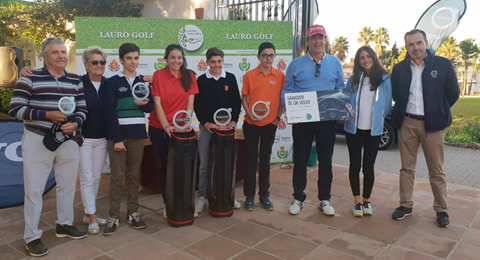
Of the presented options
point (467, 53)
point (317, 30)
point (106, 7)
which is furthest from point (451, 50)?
point (317, 30)

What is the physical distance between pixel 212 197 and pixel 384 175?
324 centimetres

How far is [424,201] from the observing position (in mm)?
4453

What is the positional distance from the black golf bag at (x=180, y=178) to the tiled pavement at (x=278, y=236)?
0.14 meters

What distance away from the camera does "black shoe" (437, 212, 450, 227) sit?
3640 mm

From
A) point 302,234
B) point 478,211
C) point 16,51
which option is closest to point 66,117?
point 302,234

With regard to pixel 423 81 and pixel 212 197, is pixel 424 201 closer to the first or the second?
pixel 423 81

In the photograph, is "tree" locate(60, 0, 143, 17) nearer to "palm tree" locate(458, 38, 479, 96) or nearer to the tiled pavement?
the tiled pavement

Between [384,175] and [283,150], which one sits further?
[283,150]

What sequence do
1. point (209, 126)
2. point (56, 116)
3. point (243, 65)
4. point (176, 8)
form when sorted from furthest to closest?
point (176, 8) < point (243, 65) < point (209, 126) < point (56, 116)

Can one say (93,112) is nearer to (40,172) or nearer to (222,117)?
(40,172)

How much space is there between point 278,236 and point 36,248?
211 centimetres

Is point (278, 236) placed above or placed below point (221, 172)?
below

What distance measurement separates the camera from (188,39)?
18.1ft

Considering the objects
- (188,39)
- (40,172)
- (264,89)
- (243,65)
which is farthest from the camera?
(243,65)
